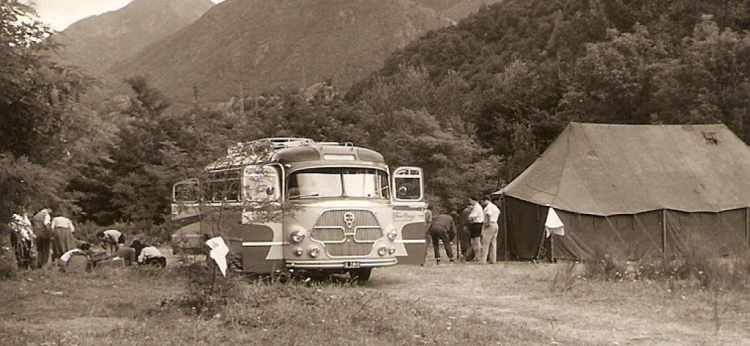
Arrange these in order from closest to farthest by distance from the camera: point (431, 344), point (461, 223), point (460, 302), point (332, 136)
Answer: point (431, 344) < point (460, 302) < point (461, 223) < point (332, 136)

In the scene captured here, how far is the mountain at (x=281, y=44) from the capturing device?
117 m

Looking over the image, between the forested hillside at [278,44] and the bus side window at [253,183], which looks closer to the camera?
the bus side window at [253,183]

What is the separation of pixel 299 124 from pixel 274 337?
118 feet

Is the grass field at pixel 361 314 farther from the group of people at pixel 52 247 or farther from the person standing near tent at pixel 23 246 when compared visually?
the person standing near tent at pixel 23 246

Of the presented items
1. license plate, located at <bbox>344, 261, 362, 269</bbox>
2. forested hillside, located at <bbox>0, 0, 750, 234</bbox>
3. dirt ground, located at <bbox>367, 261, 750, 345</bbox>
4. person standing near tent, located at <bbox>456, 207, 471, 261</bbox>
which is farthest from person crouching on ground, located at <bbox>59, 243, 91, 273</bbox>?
person standing near tent, located at <bbox>456, 207, 471, 261</bbox>

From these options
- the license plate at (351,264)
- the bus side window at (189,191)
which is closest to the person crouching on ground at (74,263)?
the license plate at (351,264)

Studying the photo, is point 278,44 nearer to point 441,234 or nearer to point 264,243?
point 441,234

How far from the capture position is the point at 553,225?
23.7 metres

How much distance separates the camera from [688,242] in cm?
1780

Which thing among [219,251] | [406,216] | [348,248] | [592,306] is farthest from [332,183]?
[592,306]

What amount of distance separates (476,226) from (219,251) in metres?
11.8

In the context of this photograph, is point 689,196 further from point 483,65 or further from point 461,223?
point 483,65

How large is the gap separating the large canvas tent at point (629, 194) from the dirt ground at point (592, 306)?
4.95 meters

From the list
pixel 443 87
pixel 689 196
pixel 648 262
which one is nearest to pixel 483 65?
pixel 443 87
